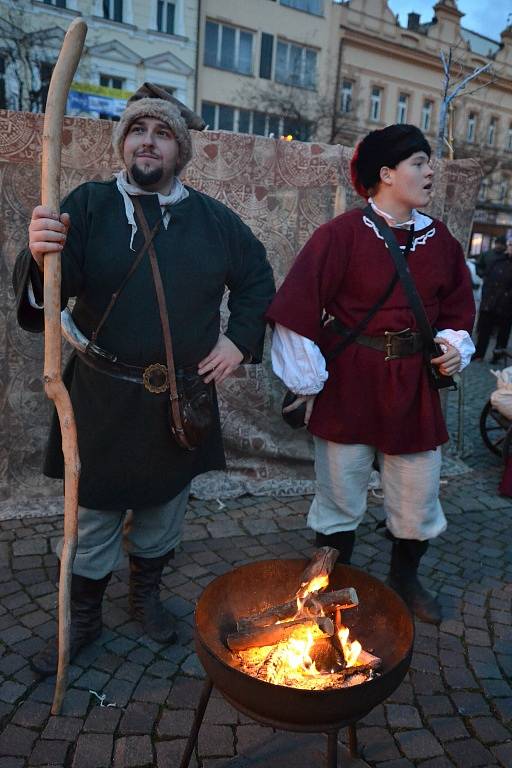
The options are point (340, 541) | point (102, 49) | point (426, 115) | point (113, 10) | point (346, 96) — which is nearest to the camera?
point (340, 541)

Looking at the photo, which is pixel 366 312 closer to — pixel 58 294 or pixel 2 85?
pixel 58 294

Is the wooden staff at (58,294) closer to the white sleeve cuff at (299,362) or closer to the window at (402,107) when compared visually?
the white sleeve cuff at (299,362)

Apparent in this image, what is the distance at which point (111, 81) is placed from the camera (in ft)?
67.3

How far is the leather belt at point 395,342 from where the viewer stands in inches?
101

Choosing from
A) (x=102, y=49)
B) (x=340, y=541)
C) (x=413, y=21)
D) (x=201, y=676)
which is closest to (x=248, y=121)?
(x=102, y=49)

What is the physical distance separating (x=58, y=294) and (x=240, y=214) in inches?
93.7

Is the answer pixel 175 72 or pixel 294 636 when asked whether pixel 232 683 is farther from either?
pixel 175 72

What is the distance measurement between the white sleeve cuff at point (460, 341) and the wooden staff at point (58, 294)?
161cm

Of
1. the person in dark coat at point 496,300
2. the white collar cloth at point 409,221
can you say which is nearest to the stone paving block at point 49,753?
the white collar cloth at point 409,221

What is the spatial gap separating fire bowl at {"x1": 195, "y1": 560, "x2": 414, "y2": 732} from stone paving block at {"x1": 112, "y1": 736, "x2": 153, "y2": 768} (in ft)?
1.96

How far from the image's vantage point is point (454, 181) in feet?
14.3

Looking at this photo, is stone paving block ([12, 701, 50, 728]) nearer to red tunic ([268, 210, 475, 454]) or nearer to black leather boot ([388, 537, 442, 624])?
red tunic ([268, 210, 475, 454])

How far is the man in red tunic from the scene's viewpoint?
2490 millimetres

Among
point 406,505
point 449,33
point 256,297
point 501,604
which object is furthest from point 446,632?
point 449,33
